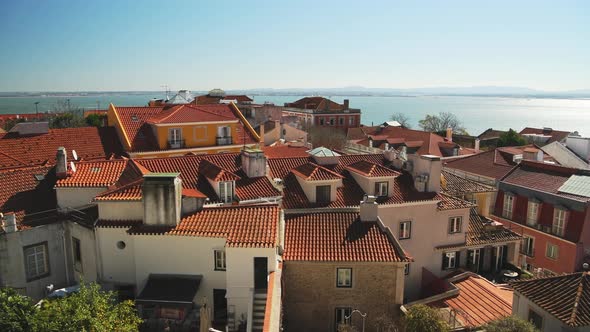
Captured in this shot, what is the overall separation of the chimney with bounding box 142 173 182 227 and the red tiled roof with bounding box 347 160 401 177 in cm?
1063

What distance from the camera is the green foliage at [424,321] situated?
650 inches

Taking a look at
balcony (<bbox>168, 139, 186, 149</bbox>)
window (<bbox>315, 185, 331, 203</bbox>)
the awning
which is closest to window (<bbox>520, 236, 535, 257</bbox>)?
window (<bbox>315, 185, 331, 203</bbox>)

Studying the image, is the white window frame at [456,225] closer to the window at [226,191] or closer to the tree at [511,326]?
the tree at [511,326]

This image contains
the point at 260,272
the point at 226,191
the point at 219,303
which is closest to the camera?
the point at 260,272

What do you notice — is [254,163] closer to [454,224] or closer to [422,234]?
[422,234]

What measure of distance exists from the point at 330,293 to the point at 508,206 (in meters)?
20.6

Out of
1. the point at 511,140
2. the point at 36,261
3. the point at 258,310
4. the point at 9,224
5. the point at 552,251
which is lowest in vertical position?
the point at 552,251

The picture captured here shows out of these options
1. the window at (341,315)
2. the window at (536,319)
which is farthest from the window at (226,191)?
the window at (536,319)

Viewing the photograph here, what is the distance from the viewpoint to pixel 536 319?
17.4 m

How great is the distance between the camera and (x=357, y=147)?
6084 centimetres

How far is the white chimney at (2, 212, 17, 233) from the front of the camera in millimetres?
17500

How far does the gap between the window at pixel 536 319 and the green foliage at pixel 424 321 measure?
345cm

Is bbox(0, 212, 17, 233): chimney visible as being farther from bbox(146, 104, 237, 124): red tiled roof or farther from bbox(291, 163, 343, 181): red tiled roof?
bbox(146, 104, 237, 124): red tiled roof

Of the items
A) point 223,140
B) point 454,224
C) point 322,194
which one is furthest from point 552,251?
point 223,140
